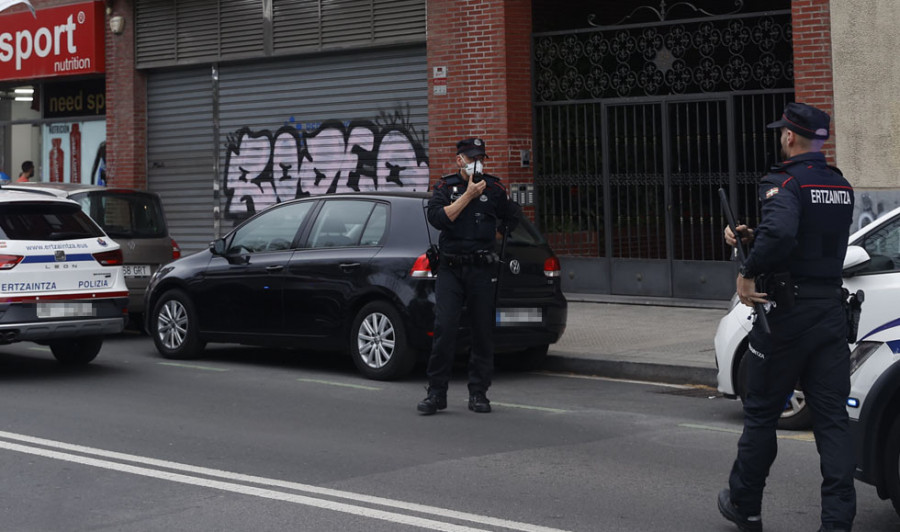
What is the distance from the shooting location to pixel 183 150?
67.2 ft

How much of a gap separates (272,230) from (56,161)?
12733 millimetres

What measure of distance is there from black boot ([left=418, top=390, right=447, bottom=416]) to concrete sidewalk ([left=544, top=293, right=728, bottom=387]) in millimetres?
2586

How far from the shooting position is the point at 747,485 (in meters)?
5.50

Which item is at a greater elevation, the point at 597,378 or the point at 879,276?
the point at 879,276

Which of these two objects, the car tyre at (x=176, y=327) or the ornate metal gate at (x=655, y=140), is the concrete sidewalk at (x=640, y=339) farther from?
the car tyre at (x=176, y=327)

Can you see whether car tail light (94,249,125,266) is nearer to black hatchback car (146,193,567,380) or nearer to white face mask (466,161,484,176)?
black hatchback car (146,193,567,380)

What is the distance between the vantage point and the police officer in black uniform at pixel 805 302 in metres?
5.29

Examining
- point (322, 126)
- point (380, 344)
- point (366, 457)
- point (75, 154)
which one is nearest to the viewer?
point (366, 457)

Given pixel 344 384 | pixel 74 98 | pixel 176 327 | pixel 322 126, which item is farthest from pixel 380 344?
pixel 74 98

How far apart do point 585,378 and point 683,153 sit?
499 cm

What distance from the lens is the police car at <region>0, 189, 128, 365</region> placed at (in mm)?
10250

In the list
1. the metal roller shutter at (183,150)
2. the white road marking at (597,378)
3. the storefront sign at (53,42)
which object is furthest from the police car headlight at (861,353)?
the storefront sign at (53,42)

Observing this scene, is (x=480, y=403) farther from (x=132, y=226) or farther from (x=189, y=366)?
(x=132, y=226)

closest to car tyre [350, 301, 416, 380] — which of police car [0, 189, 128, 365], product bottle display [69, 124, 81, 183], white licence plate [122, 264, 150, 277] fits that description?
police car [0, 189, 128, 365]
